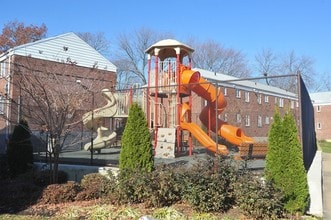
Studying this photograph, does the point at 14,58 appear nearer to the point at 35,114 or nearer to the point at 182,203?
the point at 35,114

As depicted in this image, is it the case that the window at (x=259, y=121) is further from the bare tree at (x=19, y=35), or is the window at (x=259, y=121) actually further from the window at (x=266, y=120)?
the bare tree at (x=19, y=35)

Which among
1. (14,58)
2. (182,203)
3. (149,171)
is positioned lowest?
(182,203)

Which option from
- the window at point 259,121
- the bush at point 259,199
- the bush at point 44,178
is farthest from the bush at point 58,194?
the window at point 259,121

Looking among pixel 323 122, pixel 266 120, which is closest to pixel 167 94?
pixel 266 120

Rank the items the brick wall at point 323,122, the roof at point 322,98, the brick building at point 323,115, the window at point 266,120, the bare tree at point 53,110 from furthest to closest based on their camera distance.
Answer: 1. the roof at point 322,98
2. the brick building at point 323,115
3. the brick wall at point 323,122
4. the window at point 266,120
5. the bare tree at point 53,110

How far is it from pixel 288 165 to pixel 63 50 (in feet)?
76.8

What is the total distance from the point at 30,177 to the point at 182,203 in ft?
15.1

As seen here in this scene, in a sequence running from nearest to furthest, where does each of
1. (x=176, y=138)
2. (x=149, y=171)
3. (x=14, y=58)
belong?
(x=149, y=171)
(x=176, y=138)
(x=14, y=58)

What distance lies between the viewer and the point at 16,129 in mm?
11242

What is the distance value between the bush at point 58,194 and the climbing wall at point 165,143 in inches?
218

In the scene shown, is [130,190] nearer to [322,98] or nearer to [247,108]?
[247,108]

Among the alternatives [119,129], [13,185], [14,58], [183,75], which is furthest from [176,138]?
[14,58]

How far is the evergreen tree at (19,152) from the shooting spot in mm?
10859

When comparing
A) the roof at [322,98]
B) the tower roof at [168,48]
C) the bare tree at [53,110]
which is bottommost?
the bare tree at [53,110]
